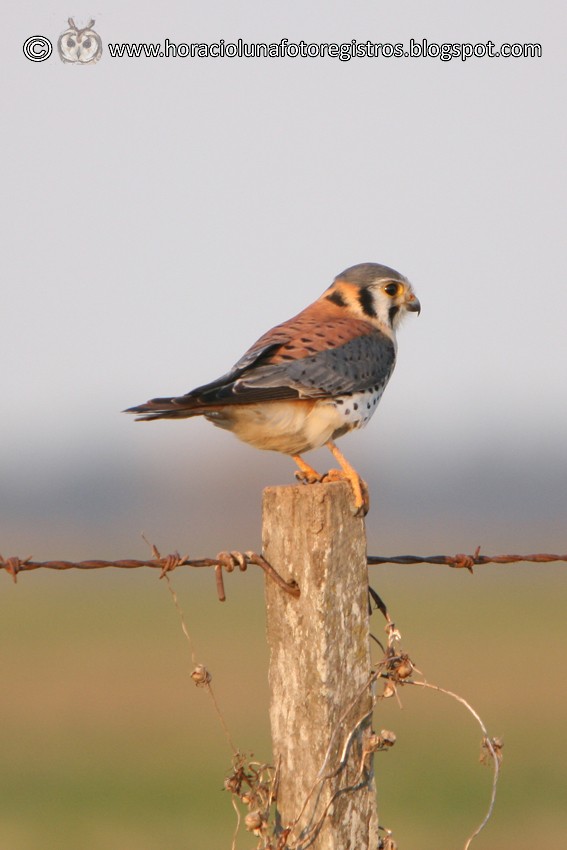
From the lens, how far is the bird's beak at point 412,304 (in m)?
6.94

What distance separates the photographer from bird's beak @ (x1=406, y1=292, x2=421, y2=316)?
6941 mm

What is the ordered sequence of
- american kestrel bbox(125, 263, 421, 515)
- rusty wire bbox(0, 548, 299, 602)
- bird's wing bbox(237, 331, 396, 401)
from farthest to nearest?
1. bird's wing bbox(237, 331, 396, 401)
2. american kestrel bbox(125, 263, 421, 515)
3. rusty wire bbox(0, 548, 299, 602)

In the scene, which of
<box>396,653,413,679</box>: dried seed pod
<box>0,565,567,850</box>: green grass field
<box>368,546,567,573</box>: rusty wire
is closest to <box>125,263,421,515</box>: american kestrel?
<box>368,546,567,573</box>: rusty wire

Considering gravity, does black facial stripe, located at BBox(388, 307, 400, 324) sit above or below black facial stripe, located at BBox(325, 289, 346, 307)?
below

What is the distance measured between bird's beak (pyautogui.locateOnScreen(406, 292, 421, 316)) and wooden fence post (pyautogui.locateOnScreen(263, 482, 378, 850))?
3639mm

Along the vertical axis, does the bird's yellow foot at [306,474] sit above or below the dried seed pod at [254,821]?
above

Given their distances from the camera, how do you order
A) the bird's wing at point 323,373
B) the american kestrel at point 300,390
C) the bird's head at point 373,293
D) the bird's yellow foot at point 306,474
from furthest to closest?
the bird's head at point 373,293 → the bird's wing at point 323,373 → the american kestrel at point 300,390 → the bird's yellow foot at point 306,474

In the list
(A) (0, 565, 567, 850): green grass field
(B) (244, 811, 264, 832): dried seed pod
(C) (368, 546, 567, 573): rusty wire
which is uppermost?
(C) (368, 546, 567, 573): rusty wire

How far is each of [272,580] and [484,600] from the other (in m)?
39.9

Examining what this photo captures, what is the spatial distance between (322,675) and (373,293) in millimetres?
3789

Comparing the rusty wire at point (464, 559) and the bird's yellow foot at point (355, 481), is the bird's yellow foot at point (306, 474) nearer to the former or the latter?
the bird's yellow foot at point (355, 481)

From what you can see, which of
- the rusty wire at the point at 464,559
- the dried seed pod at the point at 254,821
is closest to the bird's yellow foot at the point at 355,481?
the rusty wire at the point at 464,559

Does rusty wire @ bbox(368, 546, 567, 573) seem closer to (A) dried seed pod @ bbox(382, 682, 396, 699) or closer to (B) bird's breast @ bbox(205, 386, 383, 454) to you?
(A) dried seed pod @ bbox(382, 682, 396, 699)

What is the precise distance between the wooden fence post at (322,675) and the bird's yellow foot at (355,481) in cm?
8
